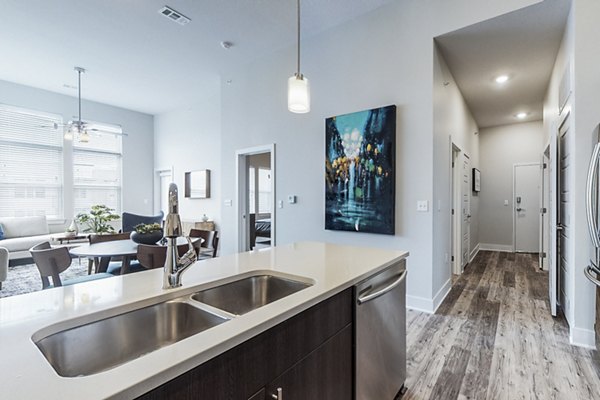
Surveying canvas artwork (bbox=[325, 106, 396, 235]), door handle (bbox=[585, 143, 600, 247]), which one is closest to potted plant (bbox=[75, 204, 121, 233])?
canvas artwork (bbox=[325, 106, 396, 235])

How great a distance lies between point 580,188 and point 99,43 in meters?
5.83

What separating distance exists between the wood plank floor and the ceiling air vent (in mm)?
4217

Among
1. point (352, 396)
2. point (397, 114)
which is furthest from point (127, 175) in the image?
point (352, 396)

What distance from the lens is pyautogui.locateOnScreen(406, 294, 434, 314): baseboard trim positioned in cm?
313

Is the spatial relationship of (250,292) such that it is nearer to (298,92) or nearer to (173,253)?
(173,253)

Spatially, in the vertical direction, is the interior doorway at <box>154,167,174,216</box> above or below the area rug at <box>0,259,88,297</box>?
above

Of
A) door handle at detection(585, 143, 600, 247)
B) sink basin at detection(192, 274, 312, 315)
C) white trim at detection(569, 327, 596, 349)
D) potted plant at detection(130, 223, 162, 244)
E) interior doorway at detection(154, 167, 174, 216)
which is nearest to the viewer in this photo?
sink basin at detection(192, 274, 312, 315)

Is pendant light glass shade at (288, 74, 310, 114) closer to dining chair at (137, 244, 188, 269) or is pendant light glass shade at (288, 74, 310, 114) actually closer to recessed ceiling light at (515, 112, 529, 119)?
dining chair at (137, 244, 188, 269)

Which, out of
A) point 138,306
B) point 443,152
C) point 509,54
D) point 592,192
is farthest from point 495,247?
point 138,306

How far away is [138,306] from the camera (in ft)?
3.31

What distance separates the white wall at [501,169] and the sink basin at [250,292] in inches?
273

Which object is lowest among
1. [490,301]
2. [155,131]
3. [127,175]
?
[490,301]

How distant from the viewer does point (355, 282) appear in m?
1.31

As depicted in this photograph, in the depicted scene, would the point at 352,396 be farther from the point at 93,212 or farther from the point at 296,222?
the point at 93,212
